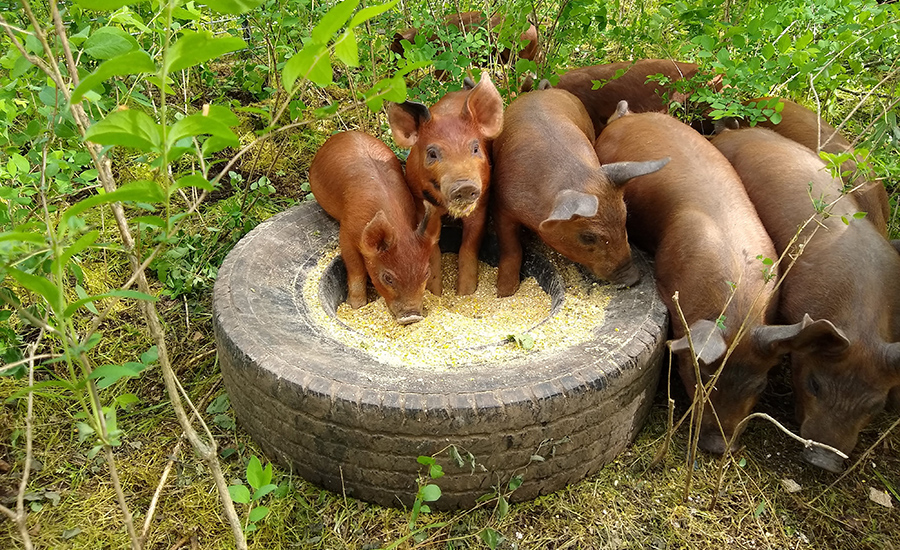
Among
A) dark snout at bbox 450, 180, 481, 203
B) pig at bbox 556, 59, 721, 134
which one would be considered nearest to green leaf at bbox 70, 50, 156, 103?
dark snout at bbox 450, 180, 481, 203

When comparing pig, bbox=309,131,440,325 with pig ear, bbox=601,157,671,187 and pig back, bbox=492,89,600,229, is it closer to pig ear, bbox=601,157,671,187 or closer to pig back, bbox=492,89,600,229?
pig back, bbox=492,89,600,229

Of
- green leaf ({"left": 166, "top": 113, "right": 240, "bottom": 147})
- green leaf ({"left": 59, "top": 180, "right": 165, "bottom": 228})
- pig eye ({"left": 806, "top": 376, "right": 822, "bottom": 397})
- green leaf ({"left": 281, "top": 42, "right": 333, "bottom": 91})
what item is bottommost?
pig eye ({"left": 806, "top": 376, "right": 822, "bottom": 397})

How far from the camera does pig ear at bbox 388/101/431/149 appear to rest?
3.51 metres

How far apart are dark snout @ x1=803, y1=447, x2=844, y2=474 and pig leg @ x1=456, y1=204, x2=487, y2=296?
5.90 ft

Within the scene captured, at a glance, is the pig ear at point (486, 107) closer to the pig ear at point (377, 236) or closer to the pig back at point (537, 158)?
the pig back at point (537, 158)

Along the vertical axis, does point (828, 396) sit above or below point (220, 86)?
below

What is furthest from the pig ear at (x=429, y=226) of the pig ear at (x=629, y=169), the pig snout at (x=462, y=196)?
the pig ear at (x=629, y=169)

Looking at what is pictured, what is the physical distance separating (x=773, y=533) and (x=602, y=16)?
304 centimetres

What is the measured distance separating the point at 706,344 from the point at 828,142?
5.56 feet

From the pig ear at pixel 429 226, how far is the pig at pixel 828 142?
6.07 feet

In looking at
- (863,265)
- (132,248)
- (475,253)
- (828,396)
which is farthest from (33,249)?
(863,265)

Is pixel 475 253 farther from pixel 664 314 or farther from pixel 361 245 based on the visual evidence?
pixel 664 314

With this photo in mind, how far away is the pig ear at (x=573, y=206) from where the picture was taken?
3086mm

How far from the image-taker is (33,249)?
1.87 m
